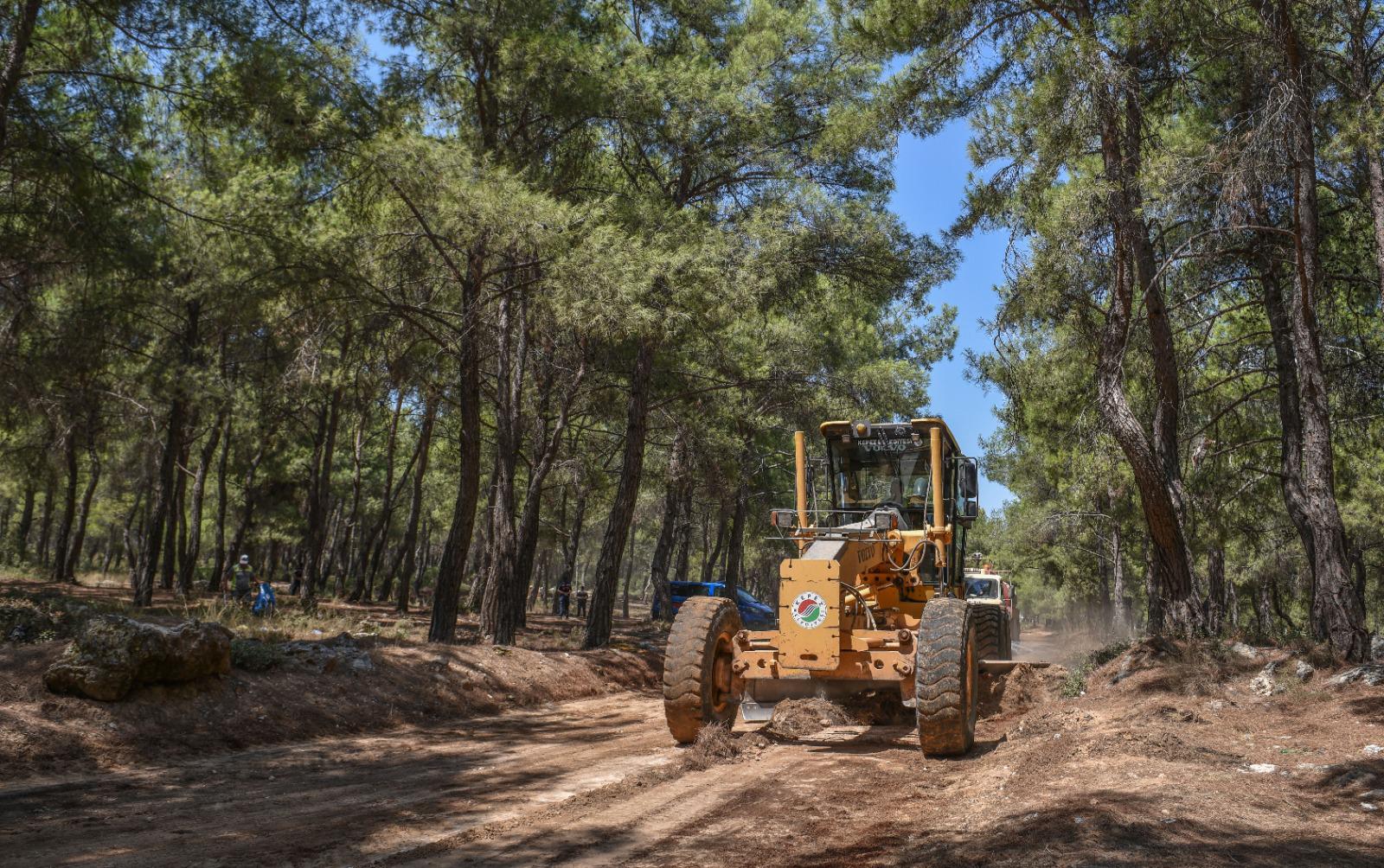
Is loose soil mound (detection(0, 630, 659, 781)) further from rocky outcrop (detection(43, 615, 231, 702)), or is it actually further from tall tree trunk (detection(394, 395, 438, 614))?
tall tree trunk (detection(394, 395, 438, 614))

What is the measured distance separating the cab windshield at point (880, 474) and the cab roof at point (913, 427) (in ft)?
0.53

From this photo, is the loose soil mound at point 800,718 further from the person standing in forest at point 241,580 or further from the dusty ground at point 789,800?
the person standing in forest at point 241,580

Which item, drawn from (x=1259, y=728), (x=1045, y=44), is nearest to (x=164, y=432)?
(x=1045, y=44)

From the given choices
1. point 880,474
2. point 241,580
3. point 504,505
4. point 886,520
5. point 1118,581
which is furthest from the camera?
point 1118,581

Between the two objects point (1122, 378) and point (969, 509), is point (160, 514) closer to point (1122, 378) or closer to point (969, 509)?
point (969, 509)

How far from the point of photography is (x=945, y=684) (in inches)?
308

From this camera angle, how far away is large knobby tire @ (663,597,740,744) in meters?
8.58

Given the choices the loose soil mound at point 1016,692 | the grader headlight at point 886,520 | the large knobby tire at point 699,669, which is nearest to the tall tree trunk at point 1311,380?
the loose soil mound at point 1016,692

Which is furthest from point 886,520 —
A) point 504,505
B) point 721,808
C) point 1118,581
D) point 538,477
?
point 1118,581

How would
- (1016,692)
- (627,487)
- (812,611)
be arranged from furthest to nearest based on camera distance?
(627,487) < (1016,692) < (812,611)

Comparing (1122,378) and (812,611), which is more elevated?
(1122,378)

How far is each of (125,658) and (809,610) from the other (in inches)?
247

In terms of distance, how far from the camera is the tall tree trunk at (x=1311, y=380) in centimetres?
1002

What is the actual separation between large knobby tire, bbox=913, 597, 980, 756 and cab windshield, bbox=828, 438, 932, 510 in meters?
2.60
